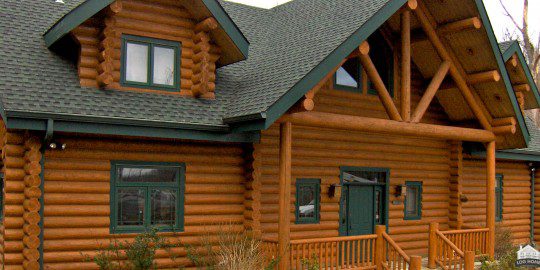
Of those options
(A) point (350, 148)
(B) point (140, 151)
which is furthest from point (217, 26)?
(A) point (350, 148)

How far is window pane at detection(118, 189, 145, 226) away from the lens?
11.9 meters

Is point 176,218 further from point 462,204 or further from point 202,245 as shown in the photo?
point 462,204

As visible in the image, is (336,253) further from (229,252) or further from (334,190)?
(229,252)

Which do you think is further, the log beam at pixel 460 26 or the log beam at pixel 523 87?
the log beam at pixel 523 87

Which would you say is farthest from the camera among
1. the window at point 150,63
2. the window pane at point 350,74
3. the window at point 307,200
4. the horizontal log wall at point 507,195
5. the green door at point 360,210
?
the horizontal log wall at point 507,195

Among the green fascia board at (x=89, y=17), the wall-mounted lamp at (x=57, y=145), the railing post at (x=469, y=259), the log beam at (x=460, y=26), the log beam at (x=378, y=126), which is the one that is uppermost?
the log beam at (x=460, y=26)

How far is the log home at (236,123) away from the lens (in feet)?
36.8

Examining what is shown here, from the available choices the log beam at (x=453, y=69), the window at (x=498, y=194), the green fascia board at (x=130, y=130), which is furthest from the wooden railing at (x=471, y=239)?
the green fascia board at (x=130, y=130)

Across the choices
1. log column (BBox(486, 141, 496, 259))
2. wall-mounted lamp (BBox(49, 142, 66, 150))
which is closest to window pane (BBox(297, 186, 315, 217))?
log column (BBox(486, 141, 496, 259))

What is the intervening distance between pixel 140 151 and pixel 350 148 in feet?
18.6

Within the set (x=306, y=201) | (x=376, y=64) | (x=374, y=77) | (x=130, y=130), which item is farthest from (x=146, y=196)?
(x=376, y=64)

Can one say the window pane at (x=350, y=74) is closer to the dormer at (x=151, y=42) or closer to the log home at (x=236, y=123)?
the log home at (x=236, y=123)

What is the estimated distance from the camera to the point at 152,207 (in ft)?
40.2

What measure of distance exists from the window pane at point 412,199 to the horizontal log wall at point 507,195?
7.00 ft
